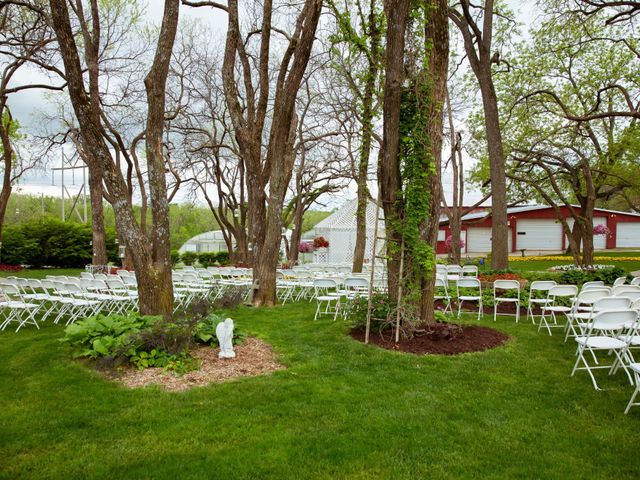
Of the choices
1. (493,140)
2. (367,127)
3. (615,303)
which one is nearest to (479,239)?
(493,140)

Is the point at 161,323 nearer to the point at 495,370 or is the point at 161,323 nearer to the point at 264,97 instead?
the point at 495,370

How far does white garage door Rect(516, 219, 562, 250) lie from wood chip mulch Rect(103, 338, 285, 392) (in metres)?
34.9

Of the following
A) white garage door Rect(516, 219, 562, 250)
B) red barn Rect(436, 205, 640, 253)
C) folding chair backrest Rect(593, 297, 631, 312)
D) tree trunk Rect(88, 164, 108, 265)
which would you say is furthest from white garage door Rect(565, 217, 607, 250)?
folding chair backrest Rect(593, 297, 631, 312)

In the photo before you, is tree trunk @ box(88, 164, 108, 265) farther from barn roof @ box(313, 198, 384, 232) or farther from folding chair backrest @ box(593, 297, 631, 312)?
folding chair backrest @ box(593, 297, 631, 312)

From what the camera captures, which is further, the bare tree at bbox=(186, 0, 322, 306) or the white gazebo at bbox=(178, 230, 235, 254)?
the white gazebo at bbox=(178, 230, 235, 254)

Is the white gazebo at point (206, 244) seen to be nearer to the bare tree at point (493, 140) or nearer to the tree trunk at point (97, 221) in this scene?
the tree trunk at point (97, 221)

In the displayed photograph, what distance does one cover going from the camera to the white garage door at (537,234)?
37188mm

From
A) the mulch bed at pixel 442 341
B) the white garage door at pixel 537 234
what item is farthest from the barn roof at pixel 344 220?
the mulch bed at pixel 442 341

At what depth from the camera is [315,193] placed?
2662 cm

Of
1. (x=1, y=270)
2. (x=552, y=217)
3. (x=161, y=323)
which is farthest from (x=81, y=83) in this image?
(x=552, y=217)

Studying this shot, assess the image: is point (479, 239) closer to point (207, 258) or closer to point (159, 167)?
point (207, 258)

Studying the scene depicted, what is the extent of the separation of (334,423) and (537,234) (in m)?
37.3

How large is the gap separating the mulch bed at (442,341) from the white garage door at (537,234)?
3237 centimetres

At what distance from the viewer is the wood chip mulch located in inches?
202
